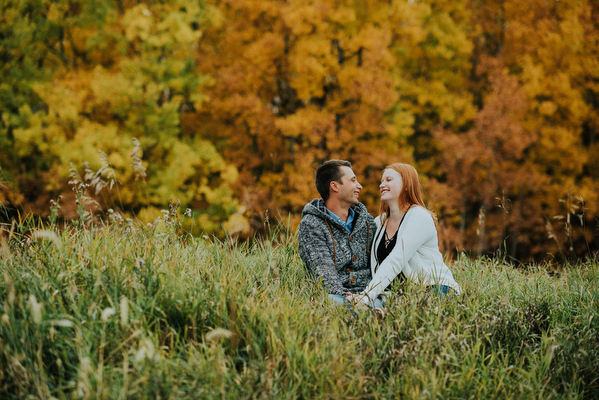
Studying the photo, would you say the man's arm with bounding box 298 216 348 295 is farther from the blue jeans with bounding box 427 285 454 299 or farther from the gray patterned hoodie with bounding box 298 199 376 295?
the blue jeans with bounding box 427 285 454 299

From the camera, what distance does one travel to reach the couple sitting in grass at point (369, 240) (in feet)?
10.5

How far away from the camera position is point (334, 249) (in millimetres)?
3510

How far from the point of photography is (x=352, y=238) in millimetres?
3654

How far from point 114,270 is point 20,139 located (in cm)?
1035

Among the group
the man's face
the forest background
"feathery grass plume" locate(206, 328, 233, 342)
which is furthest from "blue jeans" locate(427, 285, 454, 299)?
the forest background

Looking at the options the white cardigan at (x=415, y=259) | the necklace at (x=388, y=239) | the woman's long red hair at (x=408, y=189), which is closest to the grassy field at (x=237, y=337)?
the white cardigan at (x=415, y=259)

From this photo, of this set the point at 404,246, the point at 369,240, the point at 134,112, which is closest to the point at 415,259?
the point at 404,246

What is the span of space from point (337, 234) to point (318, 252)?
11.5 inches

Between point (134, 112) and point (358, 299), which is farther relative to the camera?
point (134, 112)

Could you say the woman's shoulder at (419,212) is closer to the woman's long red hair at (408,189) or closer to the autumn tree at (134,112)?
the woman's long red hair at (408,189)

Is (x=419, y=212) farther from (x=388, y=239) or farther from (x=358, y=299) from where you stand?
(x=358, y=299)

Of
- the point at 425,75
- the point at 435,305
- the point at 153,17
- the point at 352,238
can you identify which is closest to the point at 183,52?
the point at 153,17

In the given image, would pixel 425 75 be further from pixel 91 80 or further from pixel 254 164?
pixel 91 80

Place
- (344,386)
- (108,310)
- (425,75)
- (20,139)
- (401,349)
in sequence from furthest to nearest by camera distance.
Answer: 1. (425,75)
2. (20,139)
3. (401,349)
4. (344,386)
5. (108,310)
